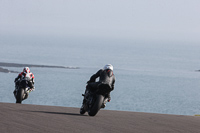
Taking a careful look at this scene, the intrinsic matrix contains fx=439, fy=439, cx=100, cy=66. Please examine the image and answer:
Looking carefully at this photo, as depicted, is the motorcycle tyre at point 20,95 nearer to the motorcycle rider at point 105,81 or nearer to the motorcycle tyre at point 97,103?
the motorcycle rider at point 105,81

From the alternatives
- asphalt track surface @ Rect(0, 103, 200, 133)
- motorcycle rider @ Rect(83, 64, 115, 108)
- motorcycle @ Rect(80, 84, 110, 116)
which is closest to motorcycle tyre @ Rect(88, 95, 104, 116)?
motorcycle @ Rect(80, 84, 110, 116)

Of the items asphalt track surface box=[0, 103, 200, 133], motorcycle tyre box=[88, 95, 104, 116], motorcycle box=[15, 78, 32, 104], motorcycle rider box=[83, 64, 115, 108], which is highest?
motorcycle box=[15, 78, 32, 104]

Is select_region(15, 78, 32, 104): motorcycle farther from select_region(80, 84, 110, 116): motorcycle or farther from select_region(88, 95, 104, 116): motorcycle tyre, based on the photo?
select_region(88, 95, 104, 116): motorcycle tyre

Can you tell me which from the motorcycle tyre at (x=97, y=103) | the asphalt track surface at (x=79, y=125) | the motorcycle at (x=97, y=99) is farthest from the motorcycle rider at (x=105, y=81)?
the asphalt track surface at (x=79, y=125)

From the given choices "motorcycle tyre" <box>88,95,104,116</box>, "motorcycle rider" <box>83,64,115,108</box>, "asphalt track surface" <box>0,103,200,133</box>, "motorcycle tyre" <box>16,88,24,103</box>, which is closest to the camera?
"asphalt track surface" <box>0,103,200,133</box>

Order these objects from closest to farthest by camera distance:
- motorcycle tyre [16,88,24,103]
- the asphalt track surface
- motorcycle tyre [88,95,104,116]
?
Answer: the asphalt track surface, motorcycle tyre [88,95,104,116], motorcycle tyre [16,88,24,103]

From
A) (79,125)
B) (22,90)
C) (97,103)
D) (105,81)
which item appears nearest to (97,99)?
(97,103)

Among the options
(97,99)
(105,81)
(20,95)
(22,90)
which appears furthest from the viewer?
(22,90)

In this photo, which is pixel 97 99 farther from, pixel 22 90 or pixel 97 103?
pixel 22 90

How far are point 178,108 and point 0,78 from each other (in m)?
70.2

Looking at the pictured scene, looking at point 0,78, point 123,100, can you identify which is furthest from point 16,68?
point 123,100

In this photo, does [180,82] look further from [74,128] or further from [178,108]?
[74,128]

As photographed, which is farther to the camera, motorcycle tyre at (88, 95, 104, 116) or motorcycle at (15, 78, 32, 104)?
motorcycle at (15, 78, 32, 104)

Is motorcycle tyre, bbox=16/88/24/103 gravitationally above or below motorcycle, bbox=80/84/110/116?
above
